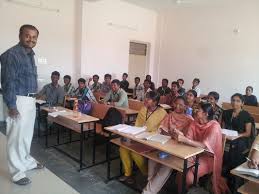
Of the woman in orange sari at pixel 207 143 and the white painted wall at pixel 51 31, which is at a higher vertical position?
the white painted wall at pixel 51 31

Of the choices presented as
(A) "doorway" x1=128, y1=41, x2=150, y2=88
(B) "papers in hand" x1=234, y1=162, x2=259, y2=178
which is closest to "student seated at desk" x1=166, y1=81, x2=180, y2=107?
(A) "doorway" x1=128, y1=41, x2=150, y2=88

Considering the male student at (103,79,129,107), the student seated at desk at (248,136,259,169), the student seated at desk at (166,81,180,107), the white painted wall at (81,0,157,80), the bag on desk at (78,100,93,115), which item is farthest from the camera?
the white painted wall at (81,0,157,80)

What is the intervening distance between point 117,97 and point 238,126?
2.42 metres

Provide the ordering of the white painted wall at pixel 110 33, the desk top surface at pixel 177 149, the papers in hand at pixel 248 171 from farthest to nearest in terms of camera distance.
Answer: the white painted wall at pixel 110 33 → the desk top surface at pixel 177 149 → the papers in hand at pixel 248 171

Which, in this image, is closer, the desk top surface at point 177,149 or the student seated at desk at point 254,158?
the student seated at desk at point 254,158

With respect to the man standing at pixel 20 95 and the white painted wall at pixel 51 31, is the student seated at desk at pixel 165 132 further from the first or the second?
the white painted wall at pixel 51 31

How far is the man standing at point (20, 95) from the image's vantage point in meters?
2.00

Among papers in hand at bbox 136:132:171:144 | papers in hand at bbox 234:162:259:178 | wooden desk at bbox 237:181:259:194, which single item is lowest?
wooden desk at bbox 237:181:259:194

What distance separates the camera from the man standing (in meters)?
2.00

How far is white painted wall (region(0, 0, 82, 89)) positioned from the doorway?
2.45 metres

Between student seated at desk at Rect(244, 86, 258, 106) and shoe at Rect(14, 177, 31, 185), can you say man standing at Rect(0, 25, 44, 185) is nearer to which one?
shoe at Rect(14, 177, 31, 185)

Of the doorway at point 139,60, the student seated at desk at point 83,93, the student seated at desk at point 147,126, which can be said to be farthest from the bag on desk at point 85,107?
the doorway at point 139,60

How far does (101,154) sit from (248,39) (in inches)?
200

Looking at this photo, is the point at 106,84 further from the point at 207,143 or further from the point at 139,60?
the point at 207,143
